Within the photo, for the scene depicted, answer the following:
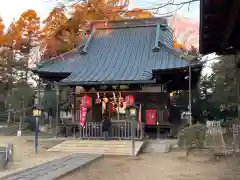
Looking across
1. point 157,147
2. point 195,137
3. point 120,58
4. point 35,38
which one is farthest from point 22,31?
point 195,137

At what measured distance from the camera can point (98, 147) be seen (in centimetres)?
1471

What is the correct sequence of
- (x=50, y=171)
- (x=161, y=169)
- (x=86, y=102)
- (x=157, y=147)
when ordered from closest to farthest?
1. (x=50, y=171)
2. (x=161, y=169)
3. (x=157, y=147)
4. (x=86, y=102)

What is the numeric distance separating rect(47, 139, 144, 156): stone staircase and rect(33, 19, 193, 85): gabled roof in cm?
324

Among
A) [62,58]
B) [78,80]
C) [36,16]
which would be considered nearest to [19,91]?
[62,58]

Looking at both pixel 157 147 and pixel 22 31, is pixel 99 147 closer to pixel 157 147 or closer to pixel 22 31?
pixel 157 147

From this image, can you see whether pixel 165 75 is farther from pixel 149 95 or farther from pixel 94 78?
pixel 94 78

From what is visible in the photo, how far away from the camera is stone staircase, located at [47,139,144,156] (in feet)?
45.8

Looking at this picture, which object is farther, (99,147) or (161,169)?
(99,147)

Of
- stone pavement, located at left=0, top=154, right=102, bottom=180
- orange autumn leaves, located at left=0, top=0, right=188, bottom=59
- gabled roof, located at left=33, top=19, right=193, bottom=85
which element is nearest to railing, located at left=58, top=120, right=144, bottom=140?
gabled roof, located at left=33, top=19, right=193, bottom=85

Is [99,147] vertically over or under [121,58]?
under

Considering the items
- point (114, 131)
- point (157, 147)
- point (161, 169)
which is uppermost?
point (114, 131)

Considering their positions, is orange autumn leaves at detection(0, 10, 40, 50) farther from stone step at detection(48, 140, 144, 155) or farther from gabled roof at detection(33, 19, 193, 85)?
stone step at detection(48, 140, 144, 155)

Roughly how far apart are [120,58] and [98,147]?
6847 mm

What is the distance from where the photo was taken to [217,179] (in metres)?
8.04
